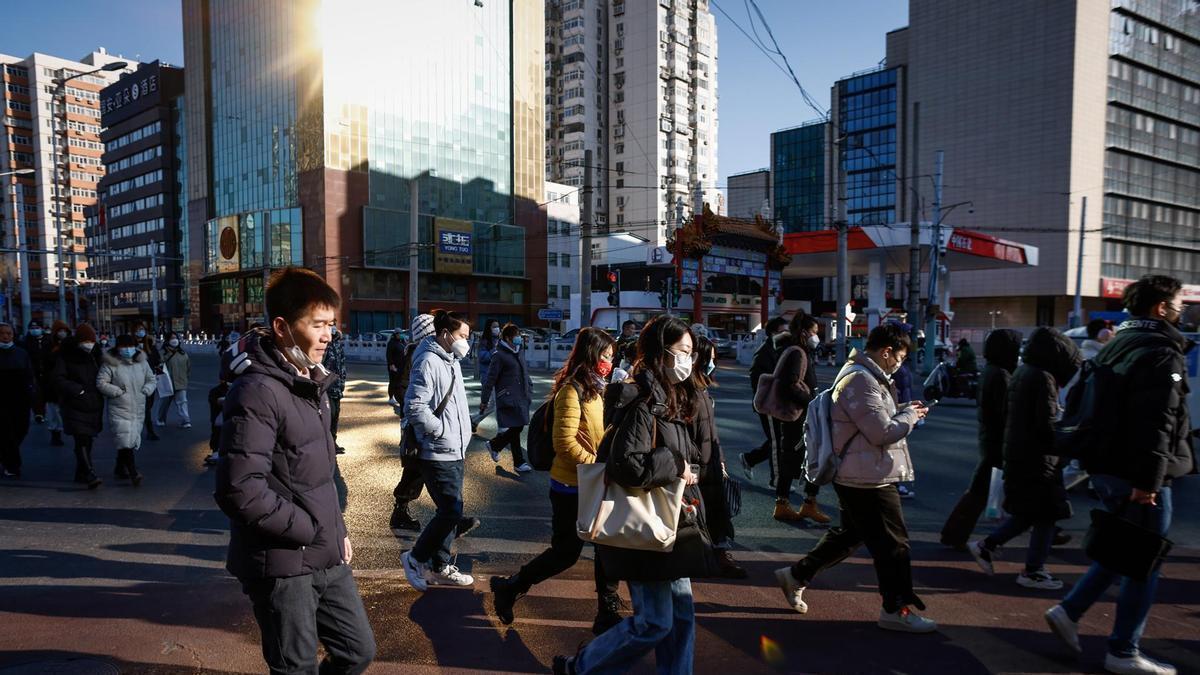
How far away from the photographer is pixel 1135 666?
328 centimetres

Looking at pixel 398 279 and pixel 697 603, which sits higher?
pixel 398 279

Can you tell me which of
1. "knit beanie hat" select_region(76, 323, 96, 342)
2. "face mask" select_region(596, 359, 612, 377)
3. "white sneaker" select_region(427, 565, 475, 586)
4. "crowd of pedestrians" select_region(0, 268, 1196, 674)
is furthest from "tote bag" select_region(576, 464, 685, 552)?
"knit beanie hat" select_region(76, 323, 96, 342)

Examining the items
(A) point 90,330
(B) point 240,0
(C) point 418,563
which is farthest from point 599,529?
(B) point 240,0

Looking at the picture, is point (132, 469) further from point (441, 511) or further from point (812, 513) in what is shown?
point (812, 513)

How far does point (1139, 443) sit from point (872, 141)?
71894 millimetres

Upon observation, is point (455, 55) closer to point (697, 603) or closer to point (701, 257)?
point (701, 257)

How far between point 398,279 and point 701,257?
1332 inches

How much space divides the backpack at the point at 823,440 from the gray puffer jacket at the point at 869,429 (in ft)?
0.10

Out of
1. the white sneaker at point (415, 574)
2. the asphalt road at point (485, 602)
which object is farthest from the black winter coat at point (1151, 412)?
the white sneaker at point (415, 574)

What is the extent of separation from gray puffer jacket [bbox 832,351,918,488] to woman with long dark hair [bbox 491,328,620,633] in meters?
1.37

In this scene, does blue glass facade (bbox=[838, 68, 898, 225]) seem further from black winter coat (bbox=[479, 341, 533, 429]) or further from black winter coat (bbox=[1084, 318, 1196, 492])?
black winter coat (bbox=[1084, 318, 1196, 492])

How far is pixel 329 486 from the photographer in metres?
2.40

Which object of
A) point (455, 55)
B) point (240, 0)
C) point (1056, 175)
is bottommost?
point (1056, 175)

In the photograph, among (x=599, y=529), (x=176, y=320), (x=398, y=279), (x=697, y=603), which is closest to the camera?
(x=599, y=529)
